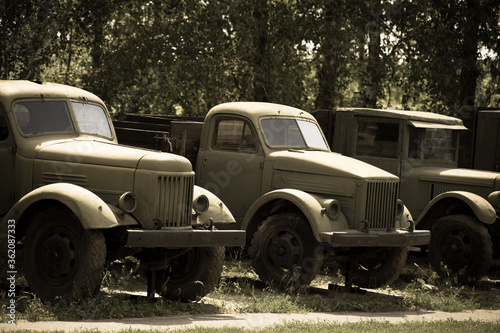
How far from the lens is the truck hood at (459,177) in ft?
39.0

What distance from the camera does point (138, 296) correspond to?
28.9 ft

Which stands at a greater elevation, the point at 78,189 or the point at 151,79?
the point at 151,79

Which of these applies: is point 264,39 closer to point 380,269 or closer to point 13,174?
point 380,269

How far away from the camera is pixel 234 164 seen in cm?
1102

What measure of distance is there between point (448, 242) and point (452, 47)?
8.32 metres

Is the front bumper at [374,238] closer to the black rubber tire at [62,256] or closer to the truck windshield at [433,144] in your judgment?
the truck windshield at [433,144]

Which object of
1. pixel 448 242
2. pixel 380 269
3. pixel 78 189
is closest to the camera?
pixel 78 189

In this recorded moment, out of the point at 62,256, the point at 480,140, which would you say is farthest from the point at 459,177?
the point at 62,256

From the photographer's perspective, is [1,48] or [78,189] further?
[1,48]

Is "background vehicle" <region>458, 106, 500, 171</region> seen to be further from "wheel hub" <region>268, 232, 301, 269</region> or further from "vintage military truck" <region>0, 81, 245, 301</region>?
"vintage military truck" <region>0, 81, 245, 301</region>

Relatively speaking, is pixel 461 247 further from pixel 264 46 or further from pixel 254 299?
pixel 264 46

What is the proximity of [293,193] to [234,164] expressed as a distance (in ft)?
4.24

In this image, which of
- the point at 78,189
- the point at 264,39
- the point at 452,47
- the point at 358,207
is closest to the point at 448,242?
the point at 358,207

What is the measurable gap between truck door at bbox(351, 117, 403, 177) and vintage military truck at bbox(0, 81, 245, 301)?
374 centimetres
